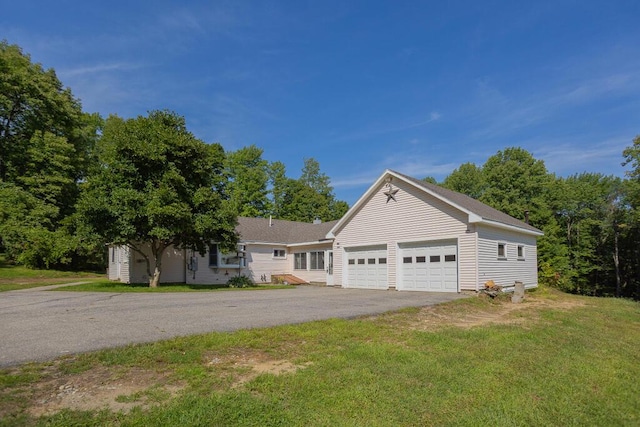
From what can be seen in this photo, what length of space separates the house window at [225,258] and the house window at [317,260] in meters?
4.39

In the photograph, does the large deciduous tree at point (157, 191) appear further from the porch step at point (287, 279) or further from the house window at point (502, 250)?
the house window at point (502, 250)

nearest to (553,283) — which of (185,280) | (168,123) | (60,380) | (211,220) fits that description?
(211,220)

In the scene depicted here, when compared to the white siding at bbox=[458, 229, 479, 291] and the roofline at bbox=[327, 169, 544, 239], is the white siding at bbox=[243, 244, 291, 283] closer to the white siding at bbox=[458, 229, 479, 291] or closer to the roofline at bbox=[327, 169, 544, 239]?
the roofline at bbox=[327, 169, 544, 239]

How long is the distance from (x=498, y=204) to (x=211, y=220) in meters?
32.2

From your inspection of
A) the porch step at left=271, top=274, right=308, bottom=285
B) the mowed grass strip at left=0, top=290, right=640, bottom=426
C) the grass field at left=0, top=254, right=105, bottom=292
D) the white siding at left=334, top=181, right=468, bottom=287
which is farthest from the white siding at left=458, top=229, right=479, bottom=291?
the grass field at left=0, top=254, right=105, bottom=292

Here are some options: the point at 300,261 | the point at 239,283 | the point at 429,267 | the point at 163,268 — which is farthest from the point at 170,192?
the point at 429,267

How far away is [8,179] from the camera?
30.8 m

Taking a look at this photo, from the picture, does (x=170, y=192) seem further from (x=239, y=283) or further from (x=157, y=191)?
(x=239, y=283)

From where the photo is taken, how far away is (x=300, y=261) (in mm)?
25609

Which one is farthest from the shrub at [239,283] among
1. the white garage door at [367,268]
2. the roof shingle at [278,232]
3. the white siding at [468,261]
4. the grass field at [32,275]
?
the white siding at [468,261]

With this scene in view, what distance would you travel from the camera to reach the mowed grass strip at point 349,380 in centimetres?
378

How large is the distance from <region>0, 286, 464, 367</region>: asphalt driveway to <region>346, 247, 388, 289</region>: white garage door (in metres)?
6.61

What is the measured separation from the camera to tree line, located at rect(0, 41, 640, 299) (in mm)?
17188

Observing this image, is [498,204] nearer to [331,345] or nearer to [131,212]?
[131,212]
